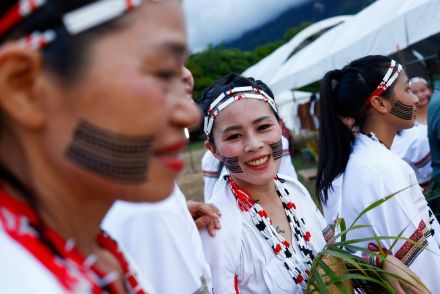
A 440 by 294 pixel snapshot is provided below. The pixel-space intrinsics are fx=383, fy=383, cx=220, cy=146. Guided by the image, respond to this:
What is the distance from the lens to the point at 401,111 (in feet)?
8.31

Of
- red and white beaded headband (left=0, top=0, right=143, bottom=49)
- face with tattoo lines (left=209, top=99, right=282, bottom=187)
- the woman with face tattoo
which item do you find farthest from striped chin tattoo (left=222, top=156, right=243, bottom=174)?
red and white beaded headband (left=0, top=0, right=143, bottom=49)

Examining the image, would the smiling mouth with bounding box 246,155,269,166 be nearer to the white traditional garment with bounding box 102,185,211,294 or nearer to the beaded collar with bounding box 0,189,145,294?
the white traditional garment with bounding box 102,185,211,294

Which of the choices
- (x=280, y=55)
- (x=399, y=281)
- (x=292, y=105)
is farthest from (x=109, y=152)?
(x=280, y=55)

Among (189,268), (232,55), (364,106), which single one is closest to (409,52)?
(364,106)

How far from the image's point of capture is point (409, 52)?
8.71 meters

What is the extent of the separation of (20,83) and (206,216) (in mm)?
1120

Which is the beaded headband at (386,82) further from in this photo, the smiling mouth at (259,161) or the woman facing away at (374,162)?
the smiling mouth at (259,161)

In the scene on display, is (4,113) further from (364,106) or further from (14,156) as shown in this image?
(364,106)

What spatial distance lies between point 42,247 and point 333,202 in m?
2.22

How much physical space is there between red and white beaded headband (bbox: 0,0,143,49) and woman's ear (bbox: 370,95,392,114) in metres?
2.13

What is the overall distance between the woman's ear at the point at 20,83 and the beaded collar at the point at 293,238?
1.30 m

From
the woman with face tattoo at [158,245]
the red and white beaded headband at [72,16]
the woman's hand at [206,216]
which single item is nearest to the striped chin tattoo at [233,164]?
the woman's hand at [206,216]

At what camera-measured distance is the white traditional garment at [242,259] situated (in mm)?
1635

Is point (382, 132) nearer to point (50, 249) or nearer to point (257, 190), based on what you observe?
point (257, 190)
